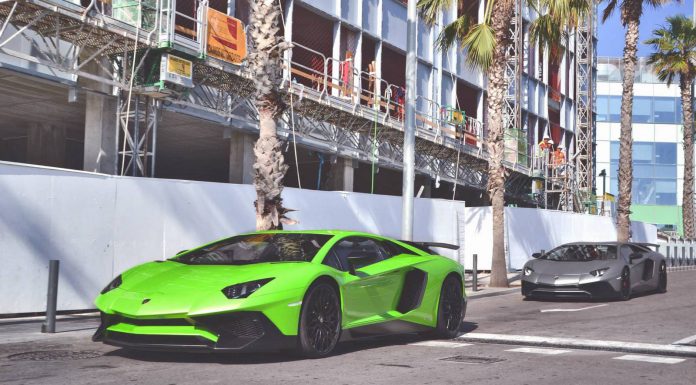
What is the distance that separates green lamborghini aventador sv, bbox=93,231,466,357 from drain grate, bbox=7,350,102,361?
524mm

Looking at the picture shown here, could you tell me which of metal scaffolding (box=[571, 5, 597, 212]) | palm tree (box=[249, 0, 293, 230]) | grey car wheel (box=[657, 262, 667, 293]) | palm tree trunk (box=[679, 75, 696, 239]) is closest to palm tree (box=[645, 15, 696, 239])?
palm tree trunk (box=[679, 75, 696, 239])

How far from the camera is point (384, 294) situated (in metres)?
8.66

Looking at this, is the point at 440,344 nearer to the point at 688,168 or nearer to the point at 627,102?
the point at 627,102

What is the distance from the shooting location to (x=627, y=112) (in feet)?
91.0

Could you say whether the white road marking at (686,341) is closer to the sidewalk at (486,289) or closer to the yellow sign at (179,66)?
the sidewalk at (486,289)

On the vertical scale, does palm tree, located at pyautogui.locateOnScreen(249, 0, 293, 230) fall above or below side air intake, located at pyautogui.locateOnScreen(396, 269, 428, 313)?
above

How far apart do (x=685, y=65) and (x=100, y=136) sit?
29.8 m

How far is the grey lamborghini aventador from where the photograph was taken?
15.1 m

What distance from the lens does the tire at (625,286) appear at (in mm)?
15539

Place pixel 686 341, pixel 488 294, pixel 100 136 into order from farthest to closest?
pixel 100 136
pixel 488 294
pixel 686 341

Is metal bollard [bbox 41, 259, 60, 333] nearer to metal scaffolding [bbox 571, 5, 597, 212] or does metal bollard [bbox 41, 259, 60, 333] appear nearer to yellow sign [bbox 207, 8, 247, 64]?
yellow sign [bbox 207, 8, 247, 64]

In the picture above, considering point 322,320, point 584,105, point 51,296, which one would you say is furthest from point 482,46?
point 584,105

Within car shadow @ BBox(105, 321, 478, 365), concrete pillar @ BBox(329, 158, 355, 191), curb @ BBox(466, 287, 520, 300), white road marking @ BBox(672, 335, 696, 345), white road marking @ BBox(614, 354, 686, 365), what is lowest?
curb @ BBox(466, 287, 520, 300)

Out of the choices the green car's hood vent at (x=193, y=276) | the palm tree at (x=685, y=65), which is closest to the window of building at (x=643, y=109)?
the palm tree at (x=685, y=65)
